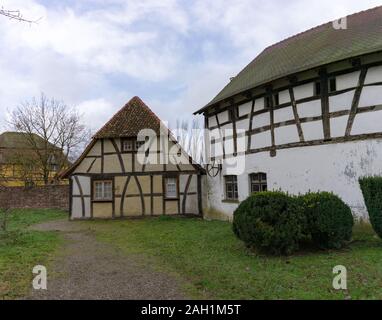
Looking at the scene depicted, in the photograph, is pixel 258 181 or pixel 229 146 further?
pixel 229 146

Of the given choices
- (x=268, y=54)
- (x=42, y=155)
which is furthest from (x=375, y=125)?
(x=42, y=155)

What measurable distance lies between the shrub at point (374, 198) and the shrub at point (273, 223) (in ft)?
5.40

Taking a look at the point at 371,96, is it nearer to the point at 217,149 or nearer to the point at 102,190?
the point at 217,149

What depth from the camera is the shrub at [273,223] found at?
775 centimetres

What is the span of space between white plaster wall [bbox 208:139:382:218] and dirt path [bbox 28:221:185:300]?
593 centimetres

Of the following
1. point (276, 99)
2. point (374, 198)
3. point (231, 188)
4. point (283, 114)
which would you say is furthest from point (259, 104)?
point (374, 198)

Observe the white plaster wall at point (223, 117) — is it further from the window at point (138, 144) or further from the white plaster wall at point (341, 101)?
the white plaster wall at point (341, 101)

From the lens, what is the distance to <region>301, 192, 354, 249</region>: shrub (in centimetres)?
800

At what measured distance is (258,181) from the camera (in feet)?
44.2

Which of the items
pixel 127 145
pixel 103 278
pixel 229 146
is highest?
pixel 127 145

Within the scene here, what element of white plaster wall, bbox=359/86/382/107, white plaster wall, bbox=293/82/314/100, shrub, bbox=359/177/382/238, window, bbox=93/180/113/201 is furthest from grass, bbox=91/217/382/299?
window, bbox=93/180/113/201

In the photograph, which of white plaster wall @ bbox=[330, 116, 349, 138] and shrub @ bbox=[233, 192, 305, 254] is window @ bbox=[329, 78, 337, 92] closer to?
white plaster wall @ bbox=[330, 116, 349, 138]

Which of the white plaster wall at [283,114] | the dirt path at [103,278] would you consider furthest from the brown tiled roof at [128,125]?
the dirt path at [103,278]

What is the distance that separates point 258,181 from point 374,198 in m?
5.61
